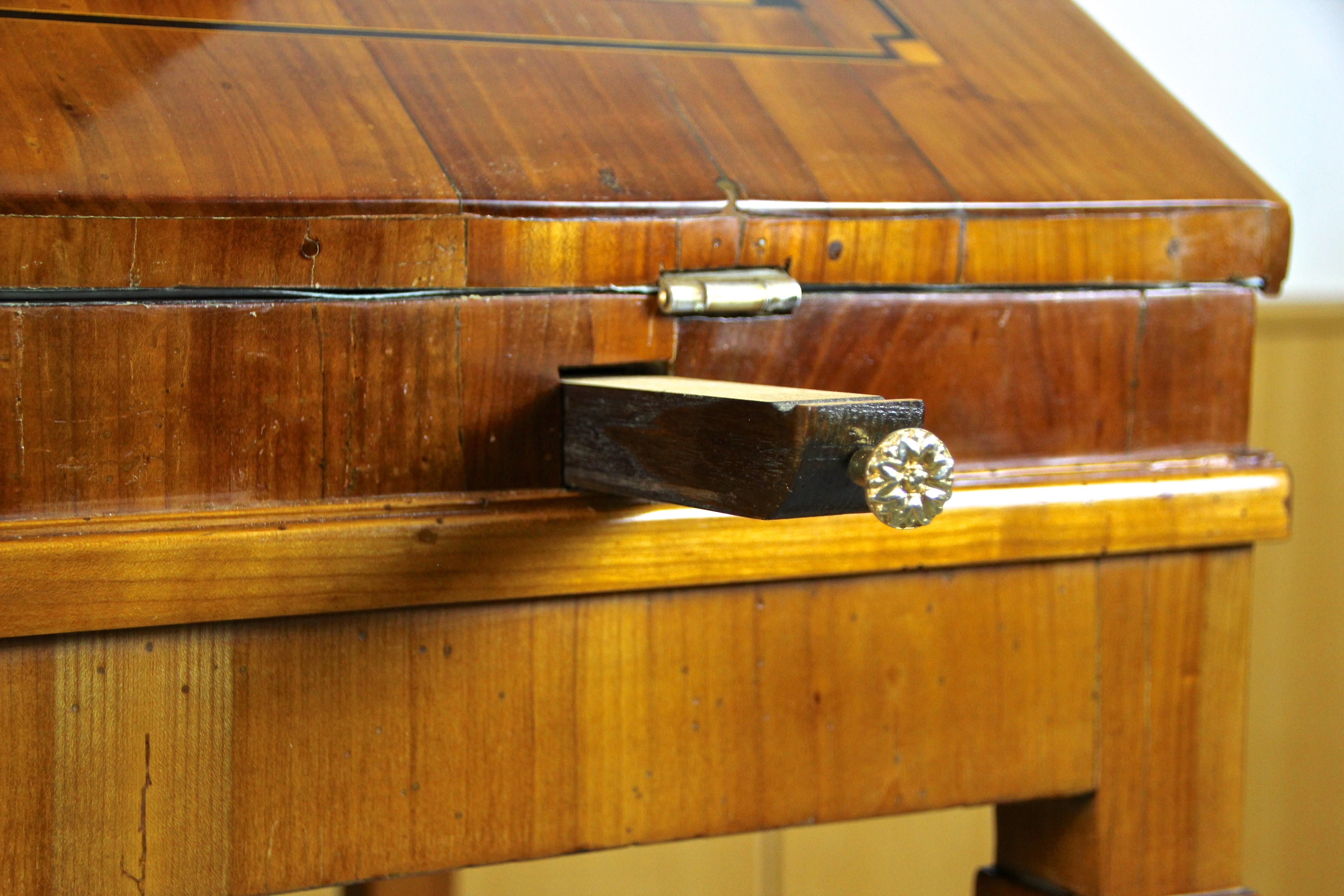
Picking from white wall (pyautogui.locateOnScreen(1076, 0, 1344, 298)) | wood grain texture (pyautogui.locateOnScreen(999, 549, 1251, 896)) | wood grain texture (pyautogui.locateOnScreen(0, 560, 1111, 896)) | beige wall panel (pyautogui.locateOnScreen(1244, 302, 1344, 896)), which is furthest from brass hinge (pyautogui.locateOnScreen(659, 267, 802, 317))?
white wall (pyautogui.locateOnScreen(1076, 0, 1344, 298))

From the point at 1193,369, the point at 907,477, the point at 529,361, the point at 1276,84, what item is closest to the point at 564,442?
the point at 529,361

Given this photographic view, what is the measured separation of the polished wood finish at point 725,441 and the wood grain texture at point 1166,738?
0.30 m

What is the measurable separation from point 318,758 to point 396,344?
0.19m

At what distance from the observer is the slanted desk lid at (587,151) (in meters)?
0.56

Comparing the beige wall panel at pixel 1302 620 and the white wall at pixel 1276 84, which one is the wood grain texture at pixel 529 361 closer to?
the beige wall panel at pixel 1302 620

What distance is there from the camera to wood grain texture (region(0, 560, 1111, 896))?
0.57 meters

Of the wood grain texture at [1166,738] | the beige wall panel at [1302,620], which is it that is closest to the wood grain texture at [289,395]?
the wood grain texture at [1166,738]

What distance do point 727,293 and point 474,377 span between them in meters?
0.13

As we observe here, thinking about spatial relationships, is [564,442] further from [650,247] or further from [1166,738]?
[1166,738]

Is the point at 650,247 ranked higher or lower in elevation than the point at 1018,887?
higher

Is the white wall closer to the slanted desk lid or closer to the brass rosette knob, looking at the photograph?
the slanted desk lid

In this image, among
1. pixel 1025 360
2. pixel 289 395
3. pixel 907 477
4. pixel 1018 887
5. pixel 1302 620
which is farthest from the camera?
pixel 1302 620

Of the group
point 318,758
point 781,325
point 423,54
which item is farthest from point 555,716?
point 423,54

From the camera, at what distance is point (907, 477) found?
463 millimetres
